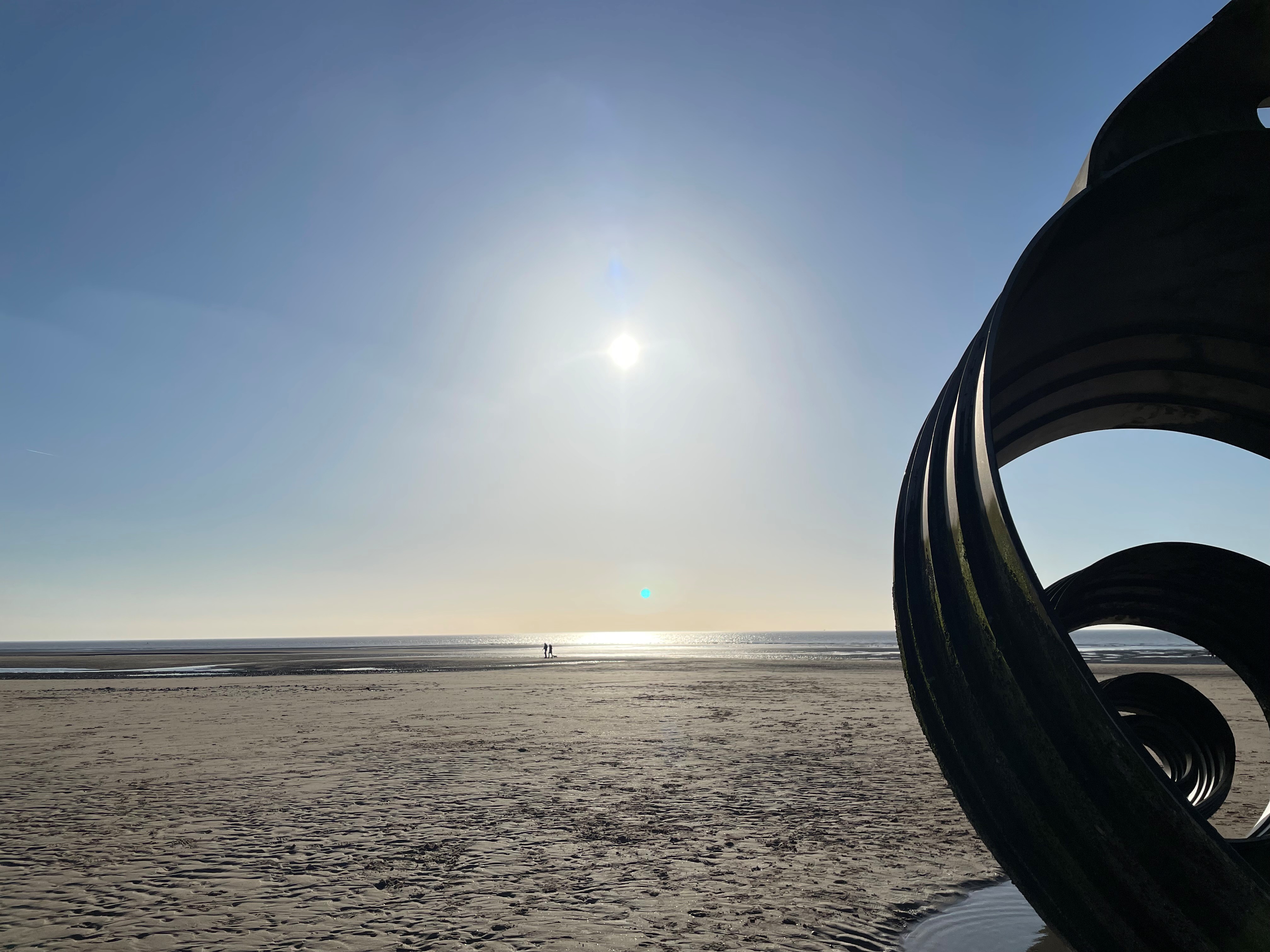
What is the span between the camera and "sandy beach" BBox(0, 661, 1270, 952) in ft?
17.1

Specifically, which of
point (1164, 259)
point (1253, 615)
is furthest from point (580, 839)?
point (1164, 259)

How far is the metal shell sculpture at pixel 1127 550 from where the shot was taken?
8.11 feet

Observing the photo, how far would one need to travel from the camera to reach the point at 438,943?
4.87 meters

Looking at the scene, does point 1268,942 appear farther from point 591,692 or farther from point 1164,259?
point 591,692

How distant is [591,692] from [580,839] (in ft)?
60.2

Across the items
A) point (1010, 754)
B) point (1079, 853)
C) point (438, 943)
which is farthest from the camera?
point (438, 943)

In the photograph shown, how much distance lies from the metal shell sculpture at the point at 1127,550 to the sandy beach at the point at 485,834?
285cm

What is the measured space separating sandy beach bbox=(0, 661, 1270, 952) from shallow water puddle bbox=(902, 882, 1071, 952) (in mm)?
175

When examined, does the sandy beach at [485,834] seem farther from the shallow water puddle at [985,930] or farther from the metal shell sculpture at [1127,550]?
the metal shell sculpture at [1127,550]

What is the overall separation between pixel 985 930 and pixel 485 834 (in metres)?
4.96

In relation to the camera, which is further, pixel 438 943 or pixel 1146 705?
pixel 1146 705

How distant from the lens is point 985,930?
207 inches

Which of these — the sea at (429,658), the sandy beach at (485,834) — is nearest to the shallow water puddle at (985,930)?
the sandy beach at (485,834)

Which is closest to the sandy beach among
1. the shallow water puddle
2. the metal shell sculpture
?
the shallow water puddle
